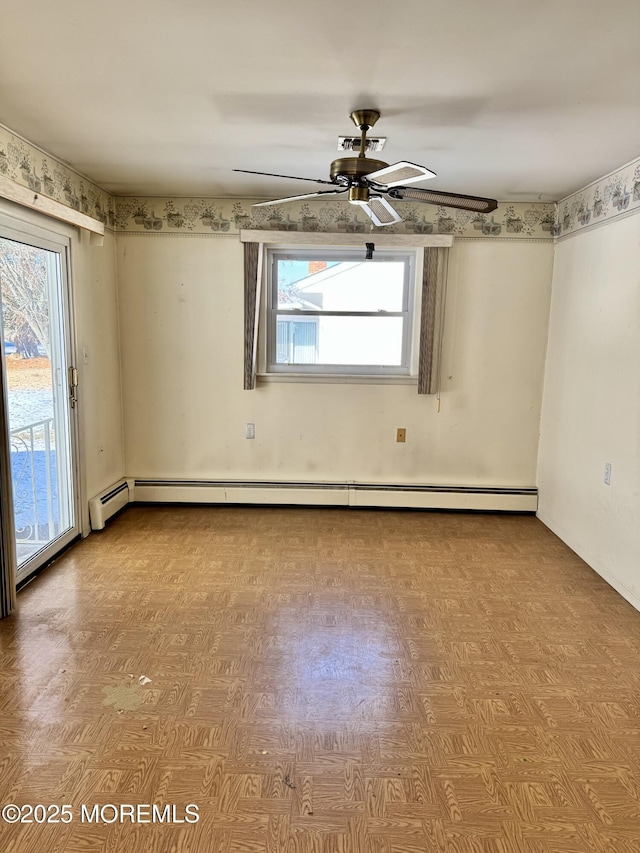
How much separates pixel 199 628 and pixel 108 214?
313 cm

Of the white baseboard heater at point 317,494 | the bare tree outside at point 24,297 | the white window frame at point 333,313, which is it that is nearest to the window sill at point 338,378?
the white window frame at point 333,313

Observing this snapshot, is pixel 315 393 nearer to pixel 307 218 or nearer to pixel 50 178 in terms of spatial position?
pixel 307 218

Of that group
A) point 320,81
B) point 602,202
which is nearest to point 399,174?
point 320,81

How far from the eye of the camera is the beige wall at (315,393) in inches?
167

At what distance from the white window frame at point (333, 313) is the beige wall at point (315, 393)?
13 centimetres

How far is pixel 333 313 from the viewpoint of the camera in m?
4.37

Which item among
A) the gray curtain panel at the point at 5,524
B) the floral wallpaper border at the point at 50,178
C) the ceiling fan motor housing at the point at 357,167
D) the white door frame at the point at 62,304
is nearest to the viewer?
the ceiling fan motor housing at the point at 357,167

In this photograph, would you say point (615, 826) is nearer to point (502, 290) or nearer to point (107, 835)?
point (107, 835)

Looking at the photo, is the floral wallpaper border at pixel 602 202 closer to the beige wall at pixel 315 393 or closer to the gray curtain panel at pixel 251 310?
the beige wall at pixel 315 393

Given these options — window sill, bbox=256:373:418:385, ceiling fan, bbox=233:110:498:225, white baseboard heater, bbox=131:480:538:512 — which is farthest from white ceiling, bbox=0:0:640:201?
white baseboard heater, bbox=131:480:538:512

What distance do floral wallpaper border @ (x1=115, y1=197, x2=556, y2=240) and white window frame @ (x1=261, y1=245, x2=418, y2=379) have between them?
0.17 m

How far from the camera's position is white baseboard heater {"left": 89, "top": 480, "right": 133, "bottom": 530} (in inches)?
153

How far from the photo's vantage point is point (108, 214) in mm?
4102

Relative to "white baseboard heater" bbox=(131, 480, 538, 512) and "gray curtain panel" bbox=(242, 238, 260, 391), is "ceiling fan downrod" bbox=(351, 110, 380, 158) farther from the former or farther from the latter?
"white baseboard heater" bbox=(131, 480, 538, 512)
